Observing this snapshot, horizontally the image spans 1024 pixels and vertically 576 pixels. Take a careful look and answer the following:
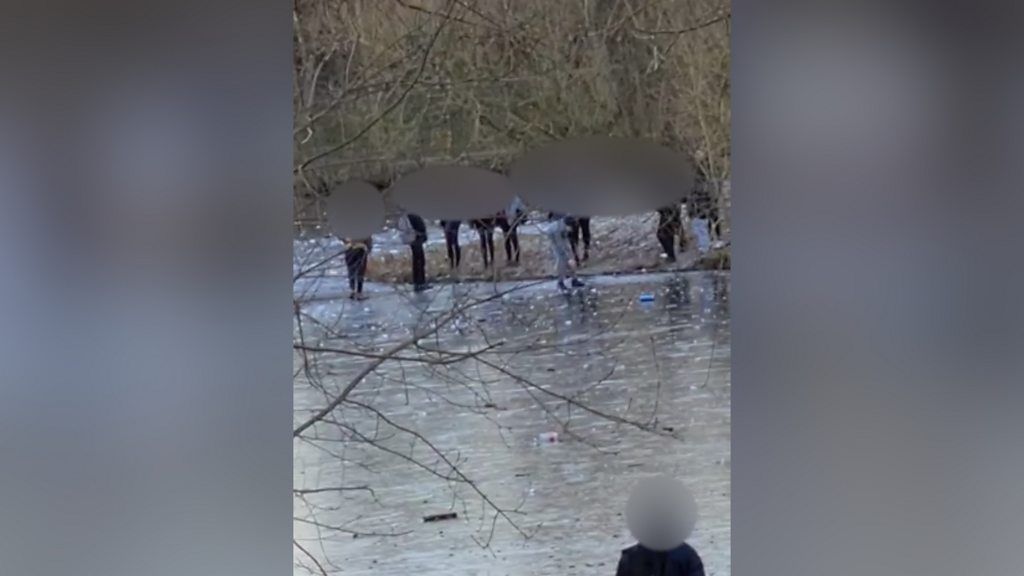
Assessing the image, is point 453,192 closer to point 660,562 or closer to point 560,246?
point 560,246

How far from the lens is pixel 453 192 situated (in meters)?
1.64

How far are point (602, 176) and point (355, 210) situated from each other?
0.38m

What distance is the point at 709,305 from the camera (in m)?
1.66

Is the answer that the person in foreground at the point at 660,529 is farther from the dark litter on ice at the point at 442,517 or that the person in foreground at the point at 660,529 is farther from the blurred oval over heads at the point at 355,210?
the blurred oval over heads at the point at 355,210

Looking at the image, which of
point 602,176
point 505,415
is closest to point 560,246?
point 602,176

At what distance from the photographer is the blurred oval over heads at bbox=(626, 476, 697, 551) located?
1.65 m

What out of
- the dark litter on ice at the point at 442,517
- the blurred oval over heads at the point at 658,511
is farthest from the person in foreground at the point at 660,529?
the dark litter on ice at the point at 442,517

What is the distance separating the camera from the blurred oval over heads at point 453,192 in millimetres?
1637

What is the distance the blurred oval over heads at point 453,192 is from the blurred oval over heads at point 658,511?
1.60 ft

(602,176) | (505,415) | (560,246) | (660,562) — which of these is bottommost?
(660,562)

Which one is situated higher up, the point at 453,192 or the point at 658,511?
the point at 453,192
